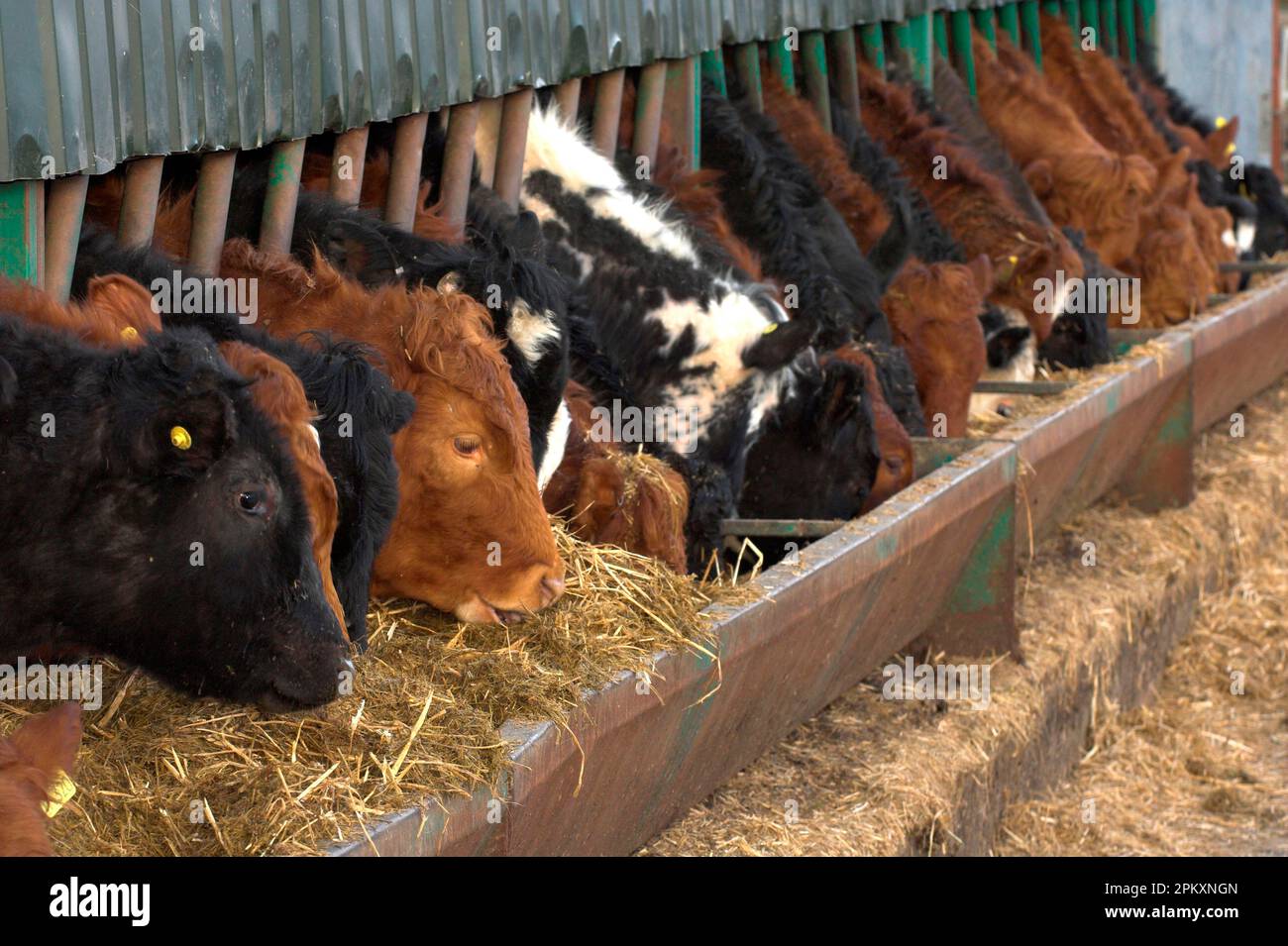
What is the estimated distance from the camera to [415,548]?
3.84 m

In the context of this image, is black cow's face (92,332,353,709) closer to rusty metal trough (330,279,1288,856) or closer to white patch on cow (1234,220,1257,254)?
rusty metal trough (330,279,1288,856)

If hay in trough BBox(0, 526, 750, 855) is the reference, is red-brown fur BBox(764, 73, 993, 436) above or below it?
above

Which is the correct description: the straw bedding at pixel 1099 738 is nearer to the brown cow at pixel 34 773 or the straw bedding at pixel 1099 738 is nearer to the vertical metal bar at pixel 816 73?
the brown cow at pixel 34 773

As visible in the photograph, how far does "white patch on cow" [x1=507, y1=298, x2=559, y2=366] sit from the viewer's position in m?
4.14

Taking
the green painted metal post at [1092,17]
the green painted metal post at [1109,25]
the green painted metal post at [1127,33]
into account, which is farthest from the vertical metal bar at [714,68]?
the green painted metal post at [1127,33]

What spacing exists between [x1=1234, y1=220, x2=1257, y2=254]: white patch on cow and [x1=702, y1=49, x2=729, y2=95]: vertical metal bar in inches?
227

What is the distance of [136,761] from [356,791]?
1.34 feet

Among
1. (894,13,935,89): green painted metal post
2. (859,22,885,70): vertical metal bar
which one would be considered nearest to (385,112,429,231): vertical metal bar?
(859,22,885,70): vertical metal bar

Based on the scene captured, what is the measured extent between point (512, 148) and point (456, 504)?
6.31 feet

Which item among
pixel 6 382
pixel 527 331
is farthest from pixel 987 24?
pixel 6 382

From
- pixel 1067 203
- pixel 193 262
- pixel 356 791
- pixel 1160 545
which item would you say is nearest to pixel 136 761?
pixel 356 791

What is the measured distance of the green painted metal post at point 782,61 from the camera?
7.89 m

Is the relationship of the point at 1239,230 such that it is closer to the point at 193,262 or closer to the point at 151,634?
the point at 193,262

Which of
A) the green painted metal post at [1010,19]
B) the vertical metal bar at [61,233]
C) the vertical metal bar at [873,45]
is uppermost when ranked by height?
the green painted metal post at [1010,19]
